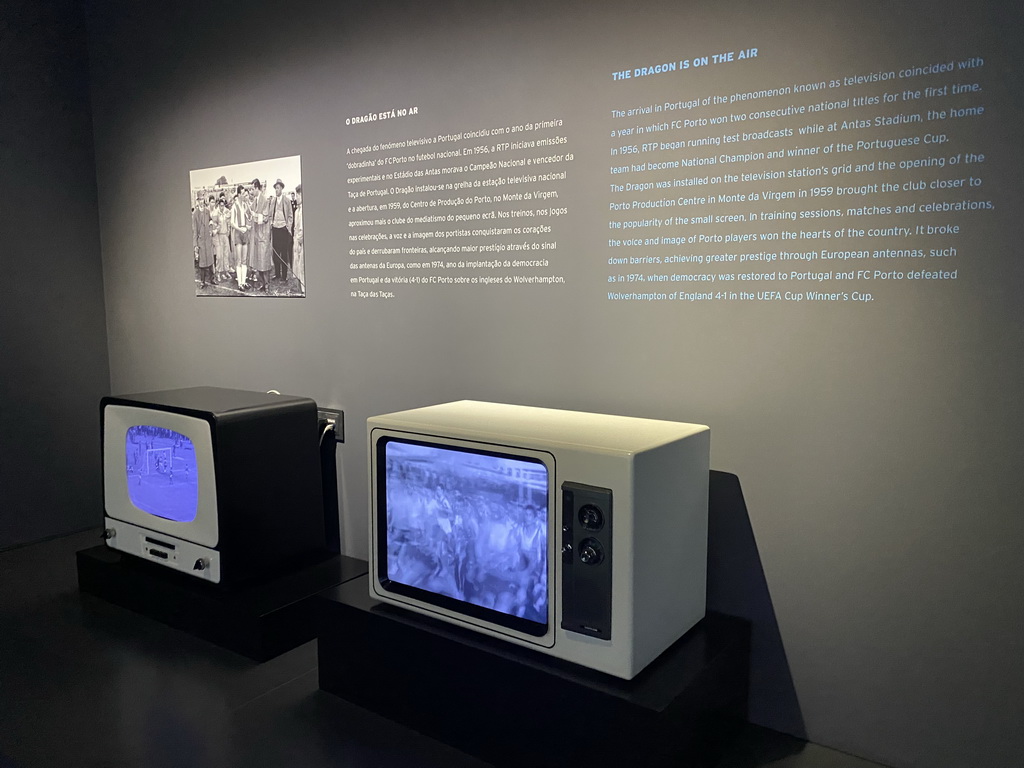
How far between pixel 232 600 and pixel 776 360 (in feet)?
5.96

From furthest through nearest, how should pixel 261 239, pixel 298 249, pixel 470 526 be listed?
pixel 261 239 < pixel 298 249 < pixel 470 526

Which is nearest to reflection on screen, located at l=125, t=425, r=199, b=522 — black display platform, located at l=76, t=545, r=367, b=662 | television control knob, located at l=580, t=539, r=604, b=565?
black display platform, located at l=76, t=545, r=367, b=662

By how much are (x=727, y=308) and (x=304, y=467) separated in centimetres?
154

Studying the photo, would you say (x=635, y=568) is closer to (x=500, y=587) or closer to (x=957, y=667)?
(x=500, y=587)

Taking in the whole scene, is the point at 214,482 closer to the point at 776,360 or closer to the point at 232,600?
the point at 232,600

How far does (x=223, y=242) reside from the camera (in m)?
3.29

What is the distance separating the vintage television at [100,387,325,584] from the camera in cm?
248

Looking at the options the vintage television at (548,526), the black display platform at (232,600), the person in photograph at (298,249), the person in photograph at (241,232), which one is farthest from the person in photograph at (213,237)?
the vintage television at (548,526)

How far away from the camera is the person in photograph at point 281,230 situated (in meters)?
3.05

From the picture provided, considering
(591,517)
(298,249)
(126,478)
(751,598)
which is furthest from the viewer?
(298,249)

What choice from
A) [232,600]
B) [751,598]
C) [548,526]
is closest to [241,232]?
[232,600]

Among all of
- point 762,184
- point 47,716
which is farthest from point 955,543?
point 47,716

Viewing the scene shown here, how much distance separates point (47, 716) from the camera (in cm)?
211

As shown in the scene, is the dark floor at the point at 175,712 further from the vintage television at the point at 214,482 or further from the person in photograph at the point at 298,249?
the person in photograph at the point at 298,249
